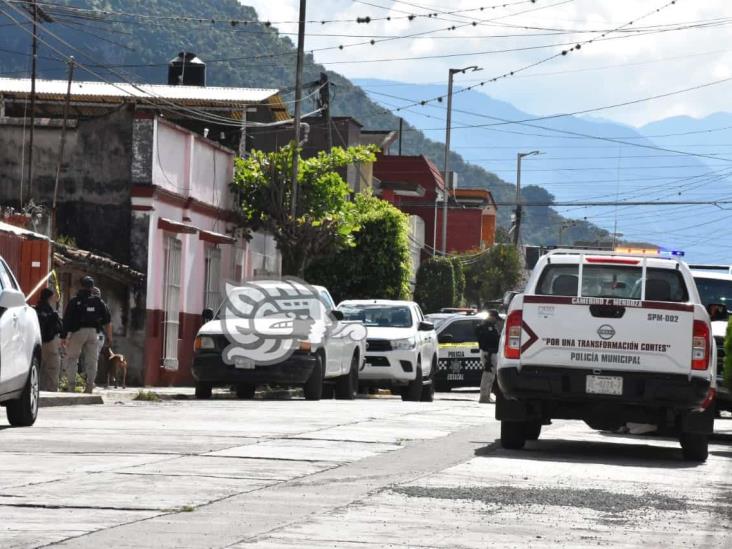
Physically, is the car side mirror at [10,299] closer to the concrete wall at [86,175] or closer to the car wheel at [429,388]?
the car wheel at [429,388]

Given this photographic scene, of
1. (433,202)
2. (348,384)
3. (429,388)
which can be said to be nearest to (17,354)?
(348,384)

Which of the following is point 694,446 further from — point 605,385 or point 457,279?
point 457,279

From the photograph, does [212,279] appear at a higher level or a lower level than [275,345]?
higher

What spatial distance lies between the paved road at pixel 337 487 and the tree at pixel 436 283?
57888mm

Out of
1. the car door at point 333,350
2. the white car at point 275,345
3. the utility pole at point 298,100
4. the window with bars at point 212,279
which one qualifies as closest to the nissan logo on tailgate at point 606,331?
the white car at point 275,345

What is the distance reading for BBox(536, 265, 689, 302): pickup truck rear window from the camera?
16.4 meters

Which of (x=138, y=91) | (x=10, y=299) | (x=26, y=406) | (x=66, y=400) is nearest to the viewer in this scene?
(x=10, y=299)

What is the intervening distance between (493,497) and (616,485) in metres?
1.79

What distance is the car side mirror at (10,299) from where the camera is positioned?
1642 cm

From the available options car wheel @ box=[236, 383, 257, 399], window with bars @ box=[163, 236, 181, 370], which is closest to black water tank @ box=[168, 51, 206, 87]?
window with bars @ box=[163, 236, 181, 370]

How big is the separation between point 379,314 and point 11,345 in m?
15.3

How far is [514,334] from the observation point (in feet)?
52.6

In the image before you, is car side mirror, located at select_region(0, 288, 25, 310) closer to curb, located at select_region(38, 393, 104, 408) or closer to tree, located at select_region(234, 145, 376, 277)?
curb, located at select_region(38, 393, 104, 408)

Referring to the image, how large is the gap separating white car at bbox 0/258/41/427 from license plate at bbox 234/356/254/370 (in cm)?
820
